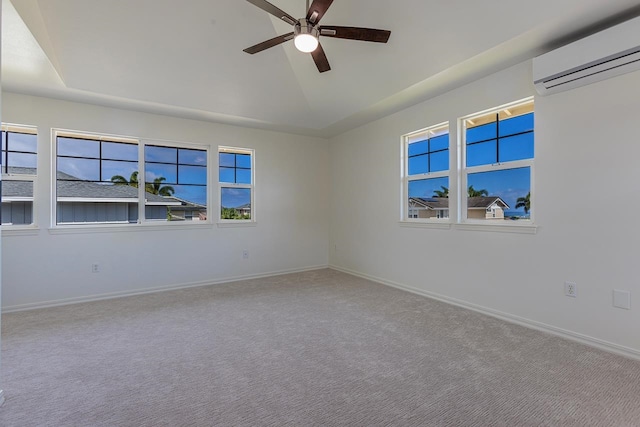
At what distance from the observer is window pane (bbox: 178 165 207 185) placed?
458 centimetres

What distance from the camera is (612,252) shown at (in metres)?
2.45

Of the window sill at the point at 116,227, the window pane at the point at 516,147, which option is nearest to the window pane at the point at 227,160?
the window sill at the point at 116,227

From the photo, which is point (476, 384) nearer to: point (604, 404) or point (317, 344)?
point (604, 404)

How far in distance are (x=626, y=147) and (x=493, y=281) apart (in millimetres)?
1621

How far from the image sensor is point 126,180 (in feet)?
13.8

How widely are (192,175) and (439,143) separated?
363cm

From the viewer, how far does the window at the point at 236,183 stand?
4926 millimetres

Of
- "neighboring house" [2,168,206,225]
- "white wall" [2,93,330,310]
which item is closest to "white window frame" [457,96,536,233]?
"white wall" [2,93,330,310]

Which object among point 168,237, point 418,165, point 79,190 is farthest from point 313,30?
point 79,190

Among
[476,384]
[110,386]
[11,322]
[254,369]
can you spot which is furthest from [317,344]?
[11,322]

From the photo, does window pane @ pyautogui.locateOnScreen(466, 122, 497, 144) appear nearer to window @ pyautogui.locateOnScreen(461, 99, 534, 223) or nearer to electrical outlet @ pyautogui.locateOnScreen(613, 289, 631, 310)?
window @ pyautogui.locateOnScreen(461, 99, 534, 223)

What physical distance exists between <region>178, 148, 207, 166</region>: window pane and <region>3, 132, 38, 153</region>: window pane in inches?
64.0

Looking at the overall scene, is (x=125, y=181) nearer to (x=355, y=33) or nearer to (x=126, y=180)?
(x=126, y=180)

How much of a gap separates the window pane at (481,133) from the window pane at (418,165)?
24.7 inches
